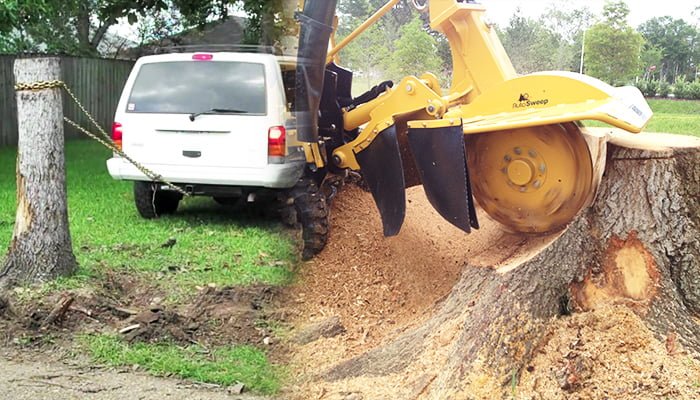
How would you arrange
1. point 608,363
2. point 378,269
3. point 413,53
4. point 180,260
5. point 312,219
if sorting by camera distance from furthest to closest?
point 180,260
point 312,219
point 378,269
point 413,53
point 608,363

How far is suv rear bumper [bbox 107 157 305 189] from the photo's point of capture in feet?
17.6

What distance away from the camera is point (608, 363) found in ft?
9.78

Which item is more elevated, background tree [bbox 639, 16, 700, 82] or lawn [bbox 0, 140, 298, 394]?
background tree [bbox 639, 16, 700, 82]

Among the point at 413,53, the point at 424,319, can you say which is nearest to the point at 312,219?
the point at 424,319

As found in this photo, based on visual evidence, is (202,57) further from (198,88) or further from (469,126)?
(469,126)

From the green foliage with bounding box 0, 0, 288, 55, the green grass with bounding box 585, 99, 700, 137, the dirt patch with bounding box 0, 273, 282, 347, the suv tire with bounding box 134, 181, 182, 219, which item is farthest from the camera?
the suv tire with bounding box 134, 181, 182, 219

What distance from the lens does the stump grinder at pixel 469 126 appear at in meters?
3.52

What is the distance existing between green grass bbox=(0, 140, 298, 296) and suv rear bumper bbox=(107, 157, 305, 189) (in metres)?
0.31

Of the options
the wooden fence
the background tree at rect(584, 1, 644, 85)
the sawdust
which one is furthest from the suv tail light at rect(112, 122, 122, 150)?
the wooden fence

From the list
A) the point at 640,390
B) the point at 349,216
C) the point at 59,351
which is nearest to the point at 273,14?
the point at 349,216

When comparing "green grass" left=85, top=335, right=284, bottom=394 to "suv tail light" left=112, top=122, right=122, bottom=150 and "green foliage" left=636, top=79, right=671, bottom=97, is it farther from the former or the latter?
"suv tail light" left=112, top=122, right=122, bottom=150

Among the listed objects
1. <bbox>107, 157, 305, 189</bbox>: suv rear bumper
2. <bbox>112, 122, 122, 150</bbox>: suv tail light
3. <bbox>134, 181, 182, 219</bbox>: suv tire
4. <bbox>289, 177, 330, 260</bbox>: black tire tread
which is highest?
<bbox>112, 122, 122, 150</bbox>: suv tail light

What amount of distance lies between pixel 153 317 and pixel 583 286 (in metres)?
2.09

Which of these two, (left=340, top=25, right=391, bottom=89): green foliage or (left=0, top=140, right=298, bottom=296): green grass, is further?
(left=0, top=140, right=298, bottom=296): green grass
